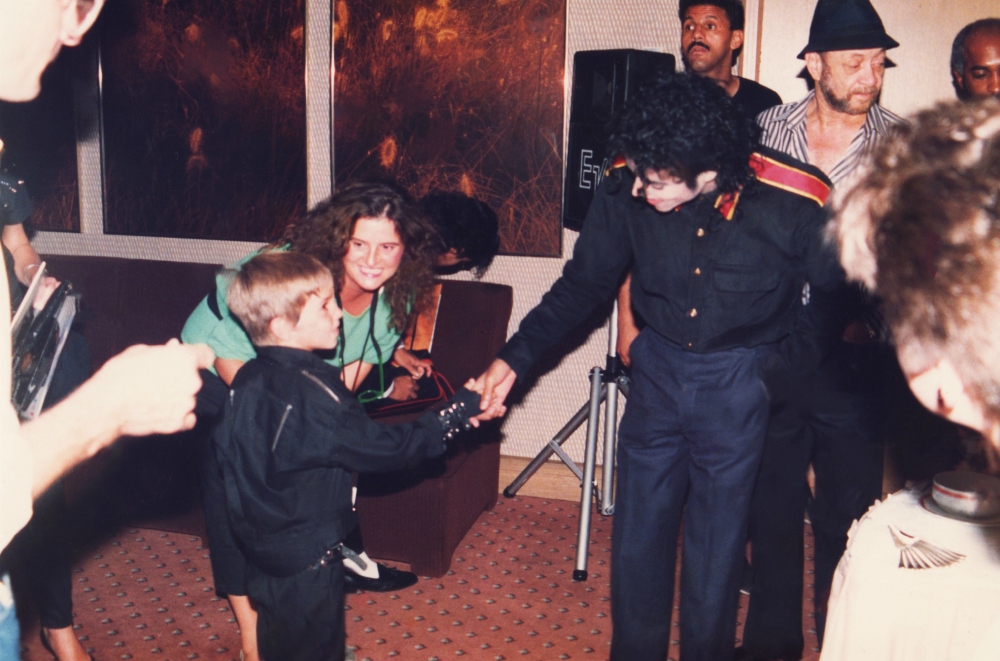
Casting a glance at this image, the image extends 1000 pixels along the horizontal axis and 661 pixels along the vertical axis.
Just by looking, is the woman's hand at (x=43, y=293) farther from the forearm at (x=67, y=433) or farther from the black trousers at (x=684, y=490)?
the black trousers at (x=684, y=490)

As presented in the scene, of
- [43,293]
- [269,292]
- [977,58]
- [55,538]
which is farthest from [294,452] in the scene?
[977,58]

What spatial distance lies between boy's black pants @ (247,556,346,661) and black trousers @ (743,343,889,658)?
1.27m

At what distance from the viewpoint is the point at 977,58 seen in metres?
2.95

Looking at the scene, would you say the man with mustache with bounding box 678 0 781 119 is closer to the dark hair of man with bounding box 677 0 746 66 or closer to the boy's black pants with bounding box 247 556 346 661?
the dark hair of man with bounding box 677 0 746 66

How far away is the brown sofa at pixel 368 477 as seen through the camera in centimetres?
303

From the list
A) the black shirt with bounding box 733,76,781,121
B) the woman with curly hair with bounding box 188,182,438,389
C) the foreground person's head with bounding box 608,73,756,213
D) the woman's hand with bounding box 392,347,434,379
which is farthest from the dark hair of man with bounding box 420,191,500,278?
the foreground person's head with bounding box 608,73,756,213

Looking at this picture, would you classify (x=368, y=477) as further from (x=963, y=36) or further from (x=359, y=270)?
(x=963, y=36)

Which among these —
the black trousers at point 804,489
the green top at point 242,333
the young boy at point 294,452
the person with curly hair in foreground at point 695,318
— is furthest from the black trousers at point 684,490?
the green top at point 242,333

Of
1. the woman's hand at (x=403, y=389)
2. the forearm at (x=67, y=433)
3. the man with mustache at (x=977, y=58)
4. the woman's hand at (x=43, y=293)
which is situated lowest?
the woman's hand at (x=403, y=389)

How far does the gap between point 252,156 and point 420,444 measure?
2343 millimetres

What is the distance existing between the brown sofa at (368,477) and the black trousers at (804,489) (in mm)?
1109

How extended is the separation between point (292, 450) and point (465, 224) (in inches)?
65.4

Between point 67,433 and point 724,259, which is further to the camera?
point 724,259

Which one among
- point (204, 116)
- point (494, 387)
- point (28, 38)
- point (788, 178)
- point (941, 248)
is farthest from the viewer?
point (204, 116)
